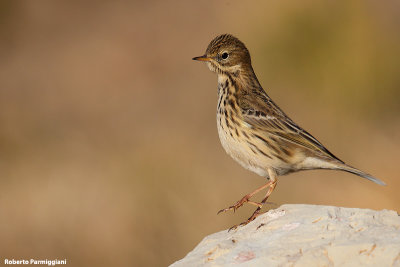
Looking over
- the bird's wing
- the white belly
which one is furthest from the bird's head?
the white belly

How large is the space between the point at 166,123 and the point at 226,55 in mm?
4205

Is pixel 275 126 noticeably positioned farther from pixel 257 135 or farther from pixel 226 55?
pixel 226 55

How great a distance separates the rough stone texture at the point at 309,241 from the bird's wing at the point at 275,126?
1323mm

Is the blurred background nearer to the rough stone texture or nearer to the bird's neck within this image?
the bird's neck

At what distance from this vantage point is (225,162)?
36.3ft

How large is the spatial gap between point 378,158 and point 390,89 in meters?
1.35

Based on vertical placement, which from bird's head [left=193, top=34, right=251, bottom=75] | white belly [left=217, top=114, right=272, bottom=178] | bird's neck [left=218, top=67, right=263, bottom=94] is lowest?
white belly [left=217, top=114, right=272, bottom=178]

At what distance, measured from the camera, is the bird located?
23.4ft

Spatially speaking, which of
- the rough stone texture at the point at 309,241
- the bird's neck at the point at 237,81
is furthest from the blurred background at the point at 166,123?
the rough stone texture at the point at 309,241

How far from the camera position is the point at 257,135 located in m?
7.28

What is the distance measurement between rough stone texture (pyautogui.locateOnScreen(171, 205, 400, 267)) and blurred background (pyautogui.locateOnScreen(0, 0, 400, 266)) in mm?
3286

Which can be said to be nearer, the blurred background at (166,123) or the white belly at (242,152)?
the white belly at (242,152)

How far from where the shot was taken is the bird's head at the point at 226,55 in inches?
312

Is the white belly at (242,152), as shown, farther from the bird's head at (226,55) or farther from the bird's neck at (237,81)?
the bird's head at (226,55)
